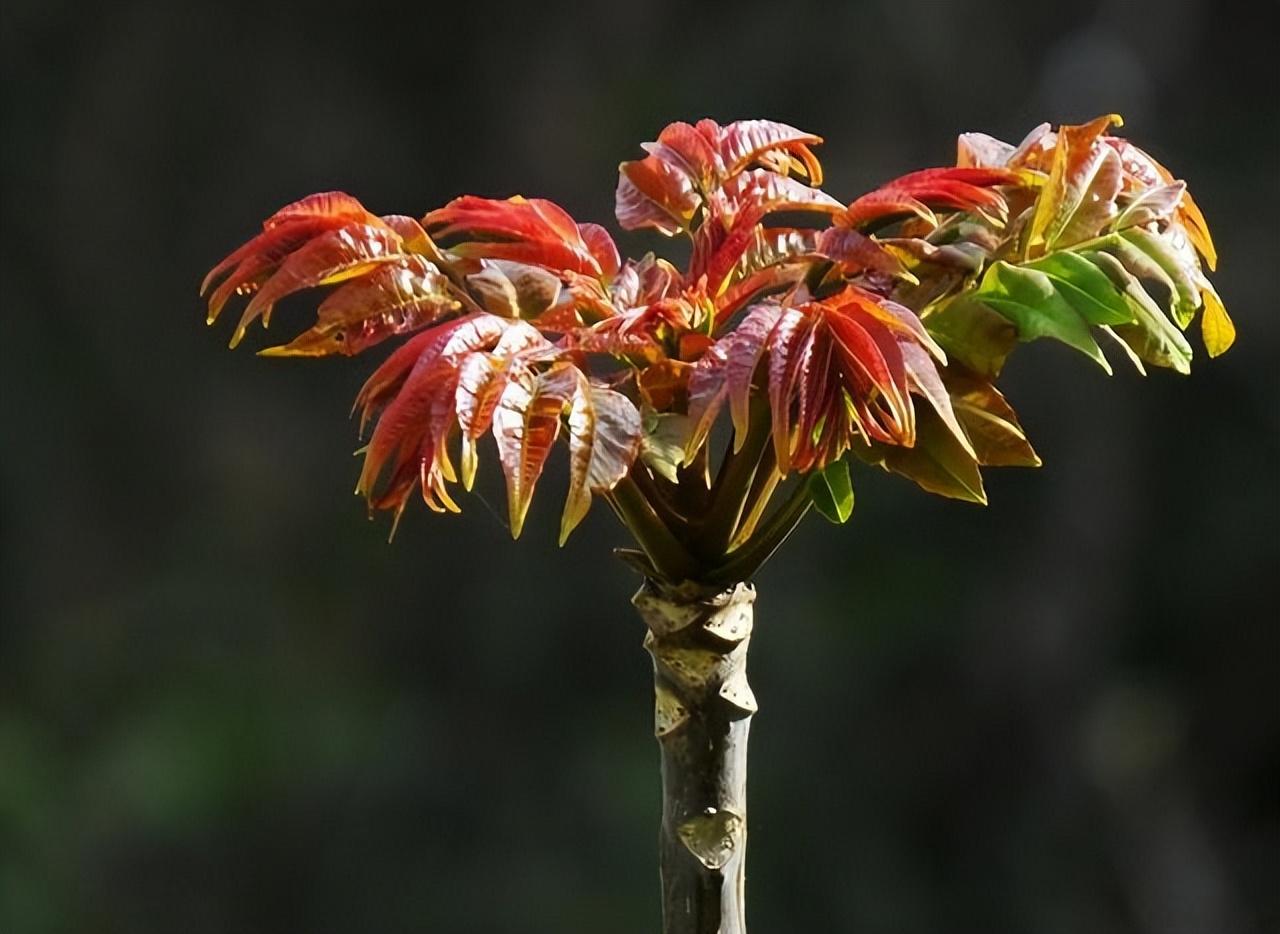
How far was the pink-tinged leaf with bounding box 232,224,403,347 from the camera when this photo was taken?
1.80 ft

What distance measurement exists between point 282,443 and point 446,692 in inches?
15.1

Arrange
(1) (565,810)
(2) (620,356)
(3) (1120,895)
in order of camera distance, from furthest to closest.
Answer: (1) (565,810)
(3) (1120,895)
(2) (620,356)

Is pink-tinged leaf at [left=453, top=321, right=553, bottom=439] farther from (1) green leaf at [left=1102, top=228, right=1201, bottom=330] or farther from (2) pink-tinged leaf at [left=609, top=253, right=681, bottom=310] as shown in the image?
(1) green leaf at [left=1102, top=228, right=1201, bottom=330]

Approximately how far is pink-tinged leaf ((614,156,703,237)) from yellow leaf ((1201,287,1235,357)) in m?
0.17

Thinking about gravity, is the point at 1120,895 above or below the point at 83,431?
below

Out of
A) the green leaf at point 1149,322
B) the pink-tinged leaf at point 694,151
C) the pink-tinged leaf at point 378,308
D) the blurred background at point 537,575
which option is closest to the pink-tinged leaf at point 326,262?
the pink-tinged leaf at point 378,308

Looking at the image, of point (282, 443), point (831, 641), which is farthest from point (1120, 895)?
point (282, 443)

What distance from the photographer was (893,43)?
2.15 metres

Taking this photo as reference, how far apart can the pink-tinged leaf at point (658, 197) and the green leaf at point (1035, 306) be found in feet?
0.40

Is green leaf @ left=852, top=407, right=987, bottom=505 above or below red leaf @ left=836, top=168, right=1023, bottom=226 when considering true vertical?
below

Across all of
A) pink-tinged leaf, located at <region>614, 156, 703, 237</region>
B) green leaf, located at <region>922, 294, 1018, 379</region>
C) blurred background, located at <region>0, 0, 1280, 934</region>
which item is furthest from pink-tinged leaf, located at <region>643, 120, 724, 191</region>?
blurred background, located at <region>0, 0, 1280, 934</region>

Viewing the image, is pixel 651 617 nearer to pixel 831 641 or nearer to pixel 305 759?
pixel 831 641

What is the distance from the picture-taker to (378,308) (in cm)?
55

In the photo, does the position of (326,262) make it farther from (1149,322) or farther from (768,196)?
(1149,322)
